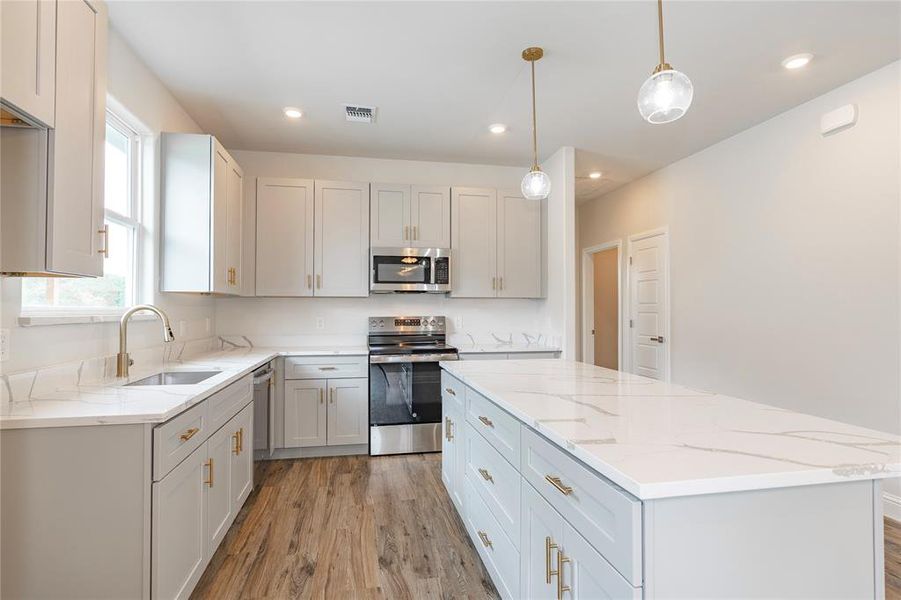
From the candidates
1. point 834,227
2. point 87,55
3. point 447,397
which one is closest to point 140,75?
point 87,55

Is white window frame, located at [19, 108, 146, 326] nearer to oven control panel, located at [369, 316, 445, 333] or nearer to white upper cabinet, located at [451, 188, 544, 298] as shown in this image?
oven control panel, located at [369, 316, 445, 333]

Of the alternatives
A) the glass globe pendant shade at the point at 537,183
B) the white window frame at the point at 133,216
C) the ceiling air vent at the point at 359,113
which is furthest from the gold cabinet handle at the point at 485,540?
the ceiling air vent at the point at 359,113

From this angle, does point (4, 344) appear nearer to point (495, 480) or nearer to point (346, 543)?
point (346, 543)

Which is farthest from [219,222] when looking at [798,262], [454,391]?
[798,262]

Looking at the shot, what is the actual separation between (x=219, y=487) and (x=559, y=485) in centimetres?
172

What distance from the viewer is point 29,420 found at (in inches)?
53.2

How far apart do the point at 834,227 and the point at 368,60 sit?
3132mm

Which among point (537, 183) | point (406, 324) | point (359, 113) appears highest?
point (359, 113)

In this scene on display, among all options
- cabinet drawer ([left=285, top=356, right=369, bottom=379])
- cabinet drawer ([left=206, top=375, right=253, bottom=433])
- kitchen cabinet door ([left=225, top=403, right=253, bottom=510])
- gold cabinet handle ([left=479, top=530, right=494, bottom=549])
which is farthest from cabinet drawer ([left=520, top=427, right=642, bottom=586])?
cabinet drawer ([left=285, top=356, right=369, bottom=379])

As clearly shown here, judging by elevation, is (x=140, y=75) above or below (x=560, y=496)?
above

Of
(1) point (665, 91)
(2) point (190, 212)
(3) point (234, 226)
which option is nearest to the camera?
(1) point (665, 91)

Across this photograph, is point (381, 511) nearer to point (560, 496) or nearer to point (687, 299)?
point (560, 496)

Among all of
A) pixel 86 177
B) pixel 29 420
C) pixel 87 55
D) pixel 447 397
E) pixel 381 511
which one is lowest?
pixel 381 511

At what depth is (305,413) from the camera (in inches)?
136
